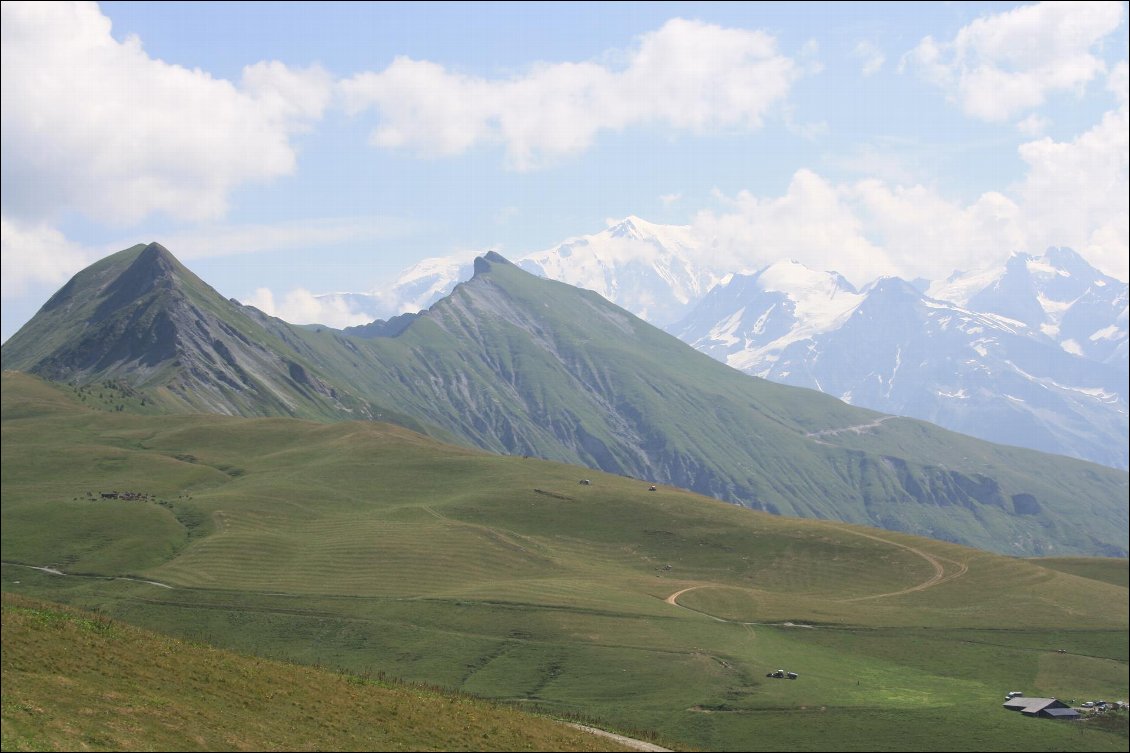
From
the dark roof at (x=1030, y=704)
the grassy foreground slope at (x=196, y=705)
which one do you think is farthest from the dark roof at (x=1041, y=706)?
the grassy foreground slope at (x=196, y=705)

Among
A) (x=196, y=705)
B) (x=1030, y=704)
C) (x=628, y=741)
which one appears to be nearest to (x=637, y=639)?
(x=1030, y=704)

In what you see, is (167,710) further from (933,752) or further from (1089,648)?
(1089,648)

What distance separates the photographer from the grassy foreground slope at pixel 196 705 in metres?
58.2

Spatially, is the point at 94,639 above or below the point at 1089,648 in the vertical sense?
above

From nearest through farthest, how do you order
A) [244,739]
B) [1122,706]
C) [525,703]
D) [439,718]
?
[244,739], [439,718], [525,703], [1122,706]

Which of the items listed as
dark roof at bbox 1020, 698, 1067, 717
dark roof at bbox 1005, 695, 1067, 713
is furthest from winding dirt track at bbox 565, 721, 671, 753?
dark roof at bbox 1005, 695, 1067, 713

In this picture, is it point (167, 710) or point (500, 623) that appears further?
point (500, 623)

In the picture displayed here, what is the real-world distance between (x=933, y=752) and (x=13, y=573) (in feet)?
495

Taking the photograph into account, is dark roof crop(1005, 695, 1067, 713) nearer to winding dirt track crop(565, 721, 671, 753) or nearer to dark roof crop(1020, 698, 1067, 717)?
dark roof crop(1020, 698, 1067, 717)

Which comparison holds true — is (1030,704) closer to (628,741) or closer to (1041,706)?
(1041,706)

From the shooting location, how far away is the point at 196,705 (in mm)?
67500

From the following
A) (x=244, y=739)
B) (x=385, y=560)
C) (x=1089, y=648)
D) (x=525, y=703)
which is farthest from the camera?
(x=385, y=560)

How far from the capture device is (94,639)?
77938 millimetres

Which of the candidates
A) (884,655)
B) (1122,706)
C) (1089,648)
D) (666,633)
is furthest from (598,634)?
(1089,648)
